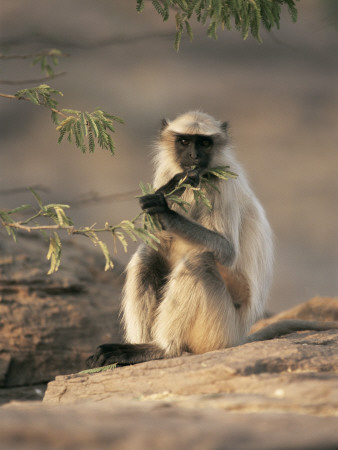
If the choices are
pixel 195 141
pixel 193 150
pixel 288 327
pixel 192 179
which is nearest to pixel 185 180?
pixel 192 179

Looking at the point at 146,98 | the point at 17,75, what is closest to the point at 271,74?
the point at 146,98

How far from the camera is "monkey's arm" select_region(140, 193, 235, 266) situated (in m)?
4.32

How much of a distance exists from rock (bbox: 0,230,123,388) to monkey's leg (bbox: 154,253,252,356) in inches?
67.1

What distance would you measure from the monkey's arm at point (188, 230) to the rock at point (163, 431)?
2.12m

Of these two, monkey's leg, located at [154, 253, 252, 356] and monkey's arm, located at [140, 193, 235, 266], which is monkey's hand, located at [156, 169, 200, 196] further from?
monkey's leg, located at [154, 253, 252, 356]

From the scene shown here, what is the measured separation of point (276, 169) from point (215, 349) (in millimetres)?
7671

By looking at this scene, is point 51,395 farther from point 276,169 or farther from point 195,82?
point 195,82

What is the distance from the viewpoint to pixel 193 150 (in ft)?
16.0

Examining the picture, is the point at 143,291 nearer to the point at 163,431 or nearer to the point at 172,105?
the point at 163,431

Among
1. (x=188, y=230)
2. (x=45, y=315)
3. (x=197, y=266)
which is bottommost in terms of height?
(x=45, y=315)

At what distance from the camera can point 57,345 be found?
6129 mm

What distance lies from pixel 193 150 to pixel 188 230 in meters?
0.63

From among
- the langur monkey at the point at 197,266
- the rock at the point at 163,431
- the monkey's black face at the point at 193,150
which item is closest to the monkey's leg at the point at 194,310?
the langur monkey at the point at 197,266

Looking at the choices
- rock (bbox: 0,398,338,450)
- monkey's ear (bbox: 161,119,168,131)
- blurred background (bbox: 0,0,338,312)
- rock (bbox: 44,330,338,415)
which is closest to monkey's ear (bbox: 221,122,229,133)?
monkey's ear (bbox: 161,119,168,131)
